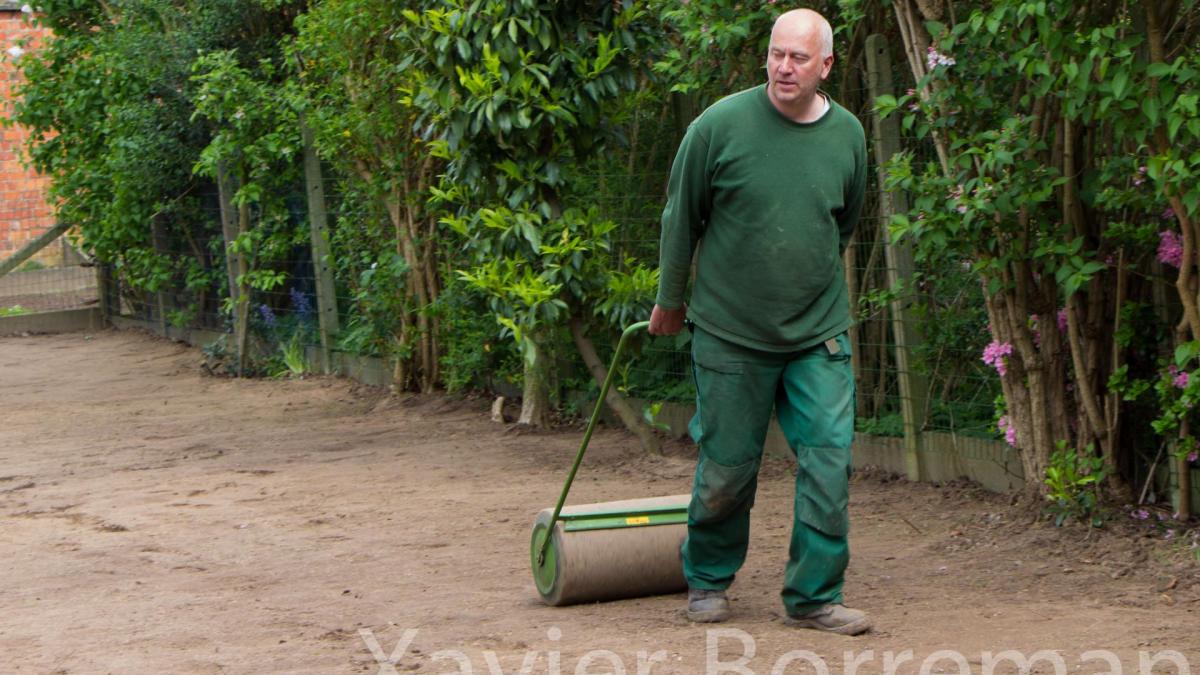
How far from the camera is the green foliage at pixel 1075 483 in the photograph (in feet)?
19.6

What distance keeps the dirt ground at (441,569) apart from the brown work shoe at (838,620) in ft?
0.18

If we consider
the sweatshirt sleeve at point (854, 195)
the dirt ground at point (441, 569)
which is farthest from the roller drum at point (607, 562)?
the sweatshirt sleeve at point (854, 195)

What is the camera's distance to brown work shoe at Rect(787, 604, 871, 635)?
4625 mm

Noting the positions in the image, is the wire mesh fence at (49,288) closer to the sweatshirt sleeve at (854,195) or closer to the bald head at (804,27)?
the sweatshirt sleeve at (854,195)

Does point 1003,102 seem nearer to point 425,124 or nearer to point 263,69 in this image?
point 425,124

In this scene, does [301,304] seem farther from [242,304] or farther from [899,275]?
[899,275]

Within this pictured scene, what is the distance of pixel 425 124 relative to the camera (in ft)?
30.5

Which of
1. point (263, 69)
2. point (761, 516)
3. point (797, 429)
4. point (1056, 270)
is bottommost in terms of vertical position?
point (761, 516)

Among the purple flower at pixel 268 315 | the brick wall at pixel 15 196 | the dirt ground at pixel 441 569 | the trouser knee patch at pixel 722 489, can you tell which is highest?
the brick wall at pixel 15 196

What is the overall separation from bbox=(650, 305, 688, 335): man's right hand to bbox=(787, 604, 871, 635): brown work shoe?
3.33ft

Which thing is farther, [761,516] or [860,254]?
[860,254]

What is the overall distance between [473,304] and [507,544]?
3136mm

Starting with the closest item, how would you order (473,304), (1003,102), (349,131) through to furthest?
A: (1003,102)
(473,304)
(349,131)

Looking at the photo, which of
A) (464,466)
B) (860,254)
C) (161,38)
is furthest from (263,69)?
(860,254)
